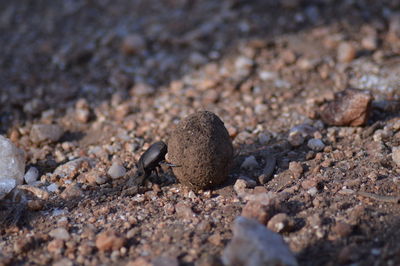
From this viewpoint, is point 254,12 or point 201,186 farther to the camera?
point 254,12

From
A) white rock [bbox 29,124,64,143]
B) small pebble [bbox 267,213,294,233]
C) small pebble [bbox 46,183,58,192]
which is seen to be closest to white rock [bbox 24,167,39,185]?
small pebble [bbox 46,183,58,192]

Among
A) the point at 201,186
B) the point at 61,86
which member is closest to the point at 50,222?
the point at 201,186

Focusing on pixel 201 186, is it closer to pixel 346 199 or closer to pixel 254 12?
pixel 346 199

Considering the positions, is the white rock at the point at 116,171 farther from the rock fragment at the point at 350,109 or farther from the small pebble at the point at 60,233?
the rock fragment at the point at 350,109

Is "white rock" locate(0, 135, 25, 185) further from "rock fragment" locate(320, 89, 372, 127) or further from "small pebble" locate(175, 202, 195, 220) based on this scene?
"rock fragment" locate(320, 89, 372, 127)

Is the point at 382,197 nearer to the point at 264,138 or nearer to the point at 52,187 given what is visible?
the point at 264,138

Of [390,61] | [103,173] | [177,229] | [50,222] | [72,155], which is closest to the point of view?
[177,229]

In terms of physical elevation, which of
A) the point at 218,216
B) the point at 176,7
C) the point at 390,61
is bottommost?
the point at 390,61
